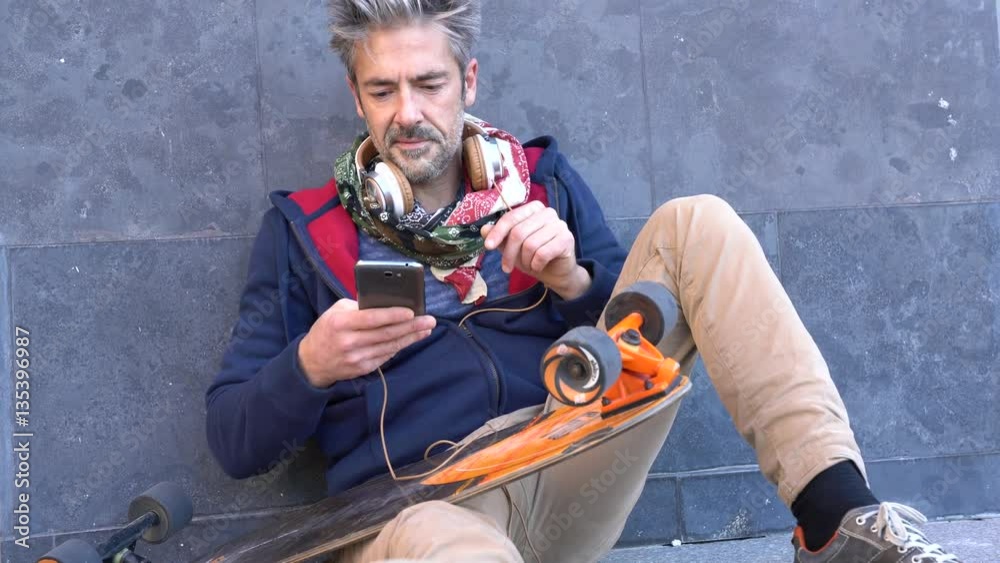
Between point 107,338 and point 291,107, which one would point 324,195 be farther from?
point 107,338

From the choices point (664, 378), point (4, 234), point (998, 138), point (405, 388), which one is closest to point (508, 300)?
point (405, 388)

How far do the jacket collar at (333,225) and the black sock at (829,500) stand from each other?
0.98 m

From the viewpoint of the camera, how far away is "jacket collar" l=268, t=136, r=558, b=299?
2.56 metres

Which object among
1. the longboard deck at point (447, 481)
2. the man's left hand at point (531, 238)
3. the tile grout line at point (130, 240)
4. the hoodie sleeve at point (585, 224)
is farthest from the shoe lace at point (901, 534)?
the tile grout line at point (130, 240)

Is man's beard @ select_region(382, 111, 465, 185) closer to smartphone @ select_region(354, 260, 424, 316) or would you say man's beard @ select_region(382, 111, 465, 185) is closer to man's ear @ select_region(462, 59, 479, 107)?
man's ear @ select_region(462, 59, 479, 107)

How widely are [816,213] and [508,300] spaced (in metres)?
1.15

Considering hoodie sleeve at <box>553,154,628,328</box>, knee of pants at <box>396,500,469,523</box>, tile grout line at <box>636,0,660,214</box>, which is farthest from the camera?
tile grout line at <box>636,0,660,214</box>

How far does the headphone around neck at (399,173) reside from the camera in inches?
97.9

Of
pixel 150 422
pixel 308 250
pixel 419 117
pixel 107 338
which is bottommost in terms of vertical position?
pixel 150 422

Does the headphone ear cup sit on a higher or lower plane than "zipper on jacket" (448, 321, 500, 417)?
higher

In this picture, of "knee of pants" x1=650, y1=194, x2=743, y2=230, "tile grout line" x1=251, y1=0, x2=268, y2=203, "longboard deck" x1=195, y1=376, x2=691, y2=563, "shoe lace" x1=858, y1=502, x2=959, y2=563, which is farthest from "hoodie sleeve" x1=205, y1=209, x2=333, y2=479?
"shoe lace" x1=858, y1=502, x2=959, y2=563

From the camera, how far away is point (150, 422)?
291cm

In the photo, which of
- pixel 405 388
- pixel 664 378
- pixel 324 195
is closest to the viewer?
pixel 664 378

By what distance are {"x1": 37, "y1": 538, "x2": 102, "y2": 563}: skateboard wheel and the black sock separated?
4.30ft
